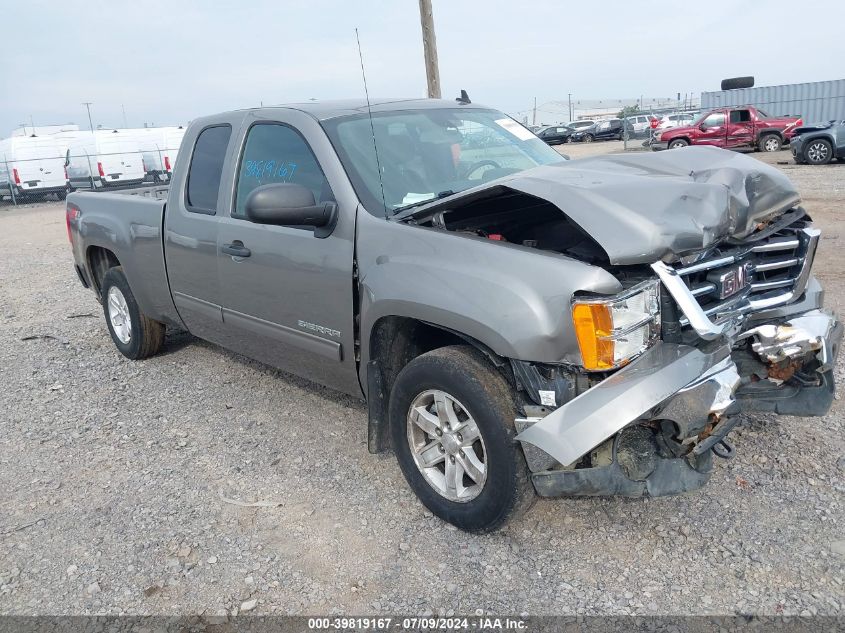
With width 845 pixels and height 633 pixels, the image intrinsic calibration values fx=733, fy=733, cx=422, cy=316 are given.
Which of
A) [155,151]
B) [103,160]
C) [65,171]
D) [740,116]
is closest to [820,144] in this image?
[740,116]

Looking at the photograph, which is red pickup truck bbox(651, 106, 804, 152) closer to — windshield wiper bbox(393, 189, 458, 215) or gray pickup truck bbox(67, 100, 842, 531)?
gray pickup truck bbox(67, 100, 842, 531)

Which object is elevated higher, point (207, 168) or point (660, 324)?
point (207, 168)

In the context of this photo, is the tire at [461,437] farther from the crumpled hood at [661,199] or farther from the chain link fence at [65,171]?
the chain link fence at [65,171]

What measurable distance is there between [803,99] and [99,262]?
30396 mm

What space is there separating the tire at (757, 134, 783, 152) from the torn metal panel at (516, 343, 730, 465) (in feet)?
75.8

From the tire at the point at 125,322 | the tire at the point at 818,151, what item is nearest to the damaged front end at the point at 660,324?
the tire at the point at 125,322

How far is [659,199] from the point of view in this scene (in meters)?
2.86

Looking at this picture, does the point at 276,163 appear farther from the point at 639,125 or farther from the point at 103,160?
the point at 639,125

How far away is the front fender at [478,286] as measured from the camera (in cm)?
269

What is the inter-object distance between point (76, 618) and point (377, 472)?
1.54 meters

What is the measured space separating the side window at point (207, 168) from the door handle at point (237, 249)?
1.13 ft

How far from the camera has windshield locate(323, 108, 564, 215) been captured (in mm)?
3652

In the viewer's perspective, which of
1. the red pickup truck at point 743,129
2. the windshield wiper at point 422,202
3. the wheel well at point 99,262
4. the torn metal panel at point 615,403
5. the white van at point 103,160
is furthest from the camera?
the white van at point 103,160

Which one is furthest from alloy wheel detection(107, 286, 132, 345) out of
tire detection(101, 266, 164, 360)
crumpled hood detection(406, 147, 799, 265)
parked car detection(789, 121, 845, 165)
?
parked car detection(789, 121, 845, 165)
